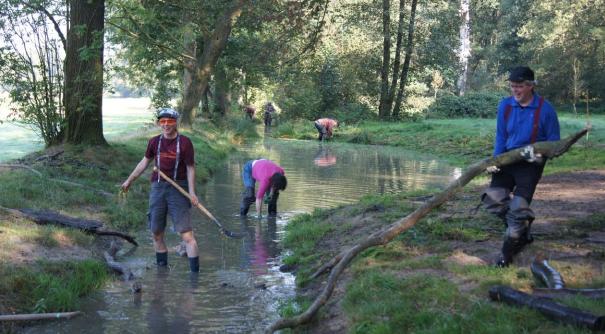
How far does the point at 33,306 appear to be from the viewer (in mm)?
6668

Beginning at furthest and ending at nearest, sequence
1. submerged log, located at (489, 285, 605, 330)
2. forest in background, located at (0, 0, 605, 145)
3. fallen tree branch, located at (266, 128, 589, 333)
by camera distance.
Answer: forest in background, located at (0, 0, 605, 145), fallen tree branch, located at (266, 128, 589, 333), submerged log, located at (489, 285, 605, 330)

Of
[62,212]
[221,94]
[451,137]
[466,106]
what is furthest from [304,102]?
[62,212]

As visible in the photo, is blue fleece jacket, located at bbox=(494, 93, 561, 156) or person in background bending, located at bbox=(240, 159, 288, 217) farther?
person in background bending, located at bbox=(240, 159, 288, 217)

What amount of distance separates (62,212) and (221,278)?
349 centimetres

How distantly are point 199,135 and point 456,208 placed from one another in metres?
16.6

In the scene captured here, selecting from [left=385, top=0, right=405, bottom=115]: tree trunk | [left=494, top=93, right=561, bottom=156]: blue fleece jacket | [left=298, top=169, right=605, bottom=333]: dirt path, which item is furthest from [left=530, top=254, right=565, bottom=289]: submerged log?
[left=385, top=0, right=405, bottom=115]: tree trunk

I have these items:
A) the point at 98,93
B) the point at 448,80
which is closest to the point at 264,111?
the point at 448,80

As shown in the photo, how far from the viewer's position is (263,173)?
38.4 feet

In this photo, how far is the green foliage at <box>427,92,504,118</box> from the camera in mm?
40656

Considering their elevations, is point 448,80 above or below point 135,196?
above

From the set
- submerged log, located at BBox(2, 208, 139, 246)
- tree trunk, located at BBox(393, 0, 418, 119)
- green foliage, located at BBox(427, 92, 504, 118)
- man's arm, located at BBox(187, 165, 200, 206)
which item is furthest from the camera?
green foliage, located at BBox(427, 92, 504, 118)

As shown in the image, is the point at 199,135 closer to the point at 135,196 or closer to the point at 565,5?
the point at 135,196

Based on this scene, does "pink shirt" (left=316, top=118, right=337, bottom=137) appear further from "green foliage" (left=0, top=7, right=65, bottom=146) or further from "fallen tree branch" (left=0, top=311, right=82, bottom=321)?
"fallen tree branch" (left=0, top=311, right=82, bottom=321)

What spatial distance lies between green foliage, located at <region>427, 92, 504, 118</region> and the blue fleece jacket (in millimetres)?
35006
